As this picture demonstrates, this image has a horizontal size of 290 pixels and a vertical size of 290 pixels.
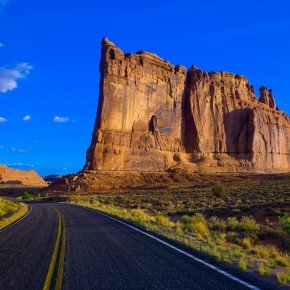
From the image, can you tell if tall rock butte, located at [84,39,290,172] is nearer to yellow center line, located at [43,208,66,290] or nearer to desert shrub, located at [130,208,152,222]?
desert shrub, located at [130,208,152,222]

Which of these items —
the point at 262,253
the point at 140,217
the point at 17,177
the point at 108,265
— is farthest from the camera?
the point at 17,177

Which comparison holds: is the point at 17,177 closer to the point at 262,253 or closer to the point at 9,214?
the point at 9,214

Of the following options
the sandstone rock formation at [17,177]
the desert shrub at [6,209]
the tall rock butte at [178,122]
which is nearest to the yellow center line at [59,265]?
the desert shrub at [6,209]

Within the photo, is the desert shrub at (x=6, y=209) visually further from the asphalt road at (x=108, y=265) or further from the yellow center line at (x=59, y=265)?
the asphalt road at (x=108, y=265)

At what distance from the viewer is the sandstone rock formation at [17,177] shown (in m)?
127

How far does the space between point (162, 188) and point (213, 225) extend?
50239mm

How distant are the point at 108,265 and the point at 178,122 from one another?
297ft

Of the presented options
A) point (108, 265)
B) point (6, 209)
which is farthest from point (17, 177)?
point (108, 265)

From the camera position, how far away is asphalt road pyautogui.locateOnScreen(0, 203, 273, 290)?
7.71 meters

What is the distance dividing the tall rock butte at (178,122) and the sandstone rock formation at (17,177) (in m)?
51.6

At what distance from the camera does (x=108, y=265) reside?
9.62 metres

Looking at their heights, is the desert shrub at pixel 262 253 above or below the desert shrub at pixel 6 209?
below

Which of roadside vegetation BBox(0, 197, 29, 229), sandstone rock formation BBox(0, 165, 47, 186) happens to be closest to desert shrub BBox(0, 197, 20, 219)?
roadside vegetation BBox(0, 197, 29, 229)

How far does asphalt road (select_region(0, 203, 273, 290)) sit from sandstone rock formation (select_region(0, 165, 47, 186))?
116m
